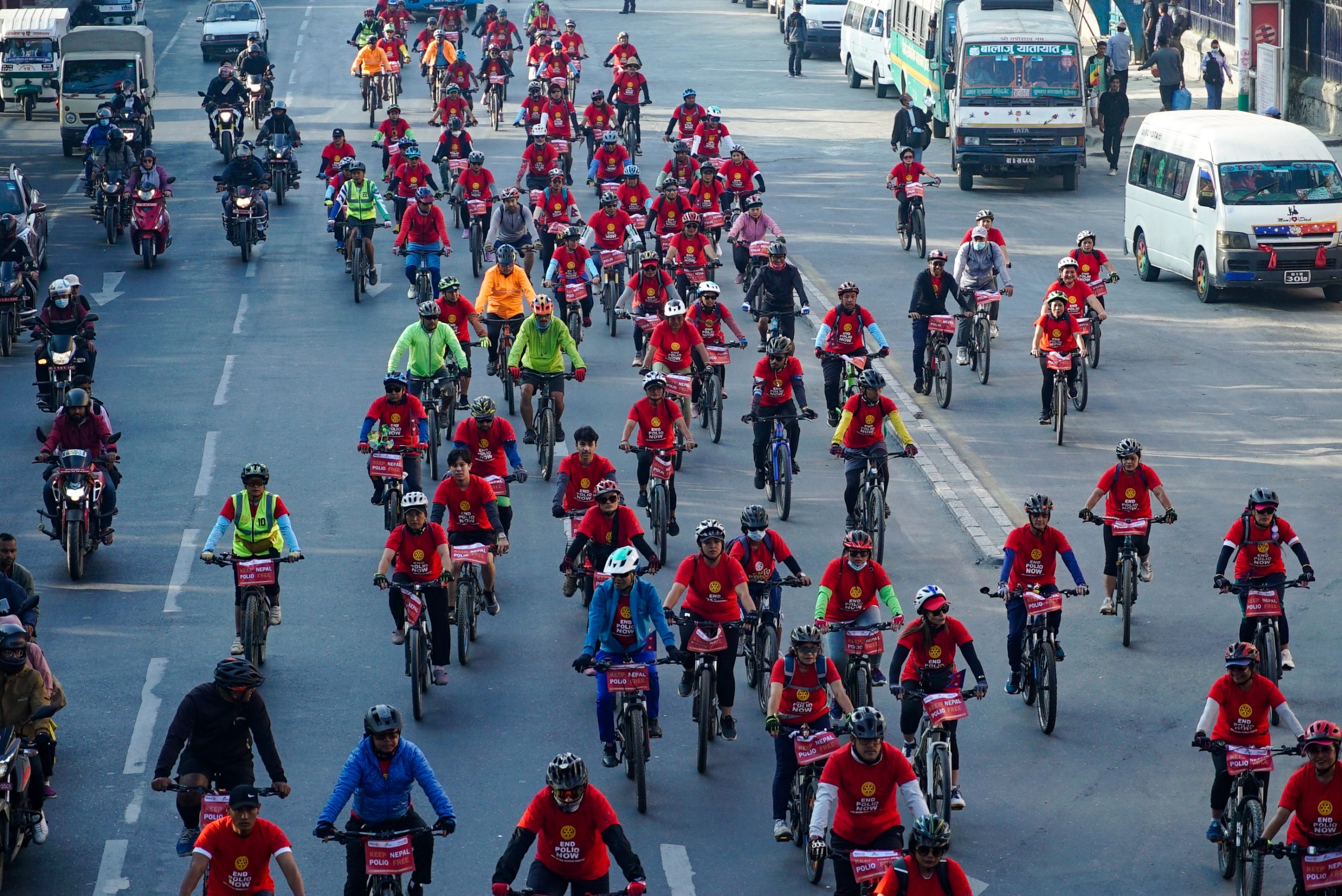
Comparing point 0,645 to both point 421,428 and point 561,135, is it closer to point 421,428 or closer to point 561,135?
point 421,428

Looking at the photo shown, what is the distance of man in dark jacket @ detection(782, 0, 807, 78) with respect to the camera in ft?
174

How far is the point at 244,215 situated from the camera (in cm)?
3206

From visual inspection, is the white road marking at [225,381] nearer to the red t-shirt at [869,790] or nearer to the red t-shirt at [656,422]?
the red t-shirt at [656,422]

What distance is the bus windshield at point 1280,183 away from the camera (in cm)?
2795

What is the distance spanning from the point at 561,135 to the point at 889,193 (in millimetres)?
6545

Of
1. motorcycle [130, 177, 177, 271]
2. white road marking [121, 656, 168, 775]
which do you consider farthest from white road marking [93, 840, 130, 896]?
motorcycle [130, 177, 177, 271]

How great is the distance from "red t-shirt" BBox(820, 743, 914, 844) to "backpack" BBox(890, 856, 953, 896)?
48.3 inches

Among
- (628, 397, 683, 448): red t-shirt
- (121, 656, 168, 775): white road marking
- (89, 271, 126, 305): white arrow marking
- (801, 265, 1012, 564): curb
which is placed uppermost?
(89, 271, 126, 305): white arrow marking

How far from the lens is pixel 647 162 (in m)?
40.8

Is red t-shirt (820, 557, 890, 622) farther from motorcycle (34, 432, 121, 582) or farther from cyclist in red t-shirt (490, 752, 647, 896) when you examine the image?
motorcycle (34, 432, 121, 582)

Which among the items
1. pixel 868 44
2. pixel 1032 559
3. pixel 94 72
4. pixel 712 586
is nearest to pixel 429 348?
pixel 712 586

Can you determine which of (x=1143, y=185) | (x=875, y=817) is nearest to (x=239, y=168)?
(x=1143, y=185)

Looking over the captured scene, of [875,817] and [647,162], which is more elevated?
[647,162]

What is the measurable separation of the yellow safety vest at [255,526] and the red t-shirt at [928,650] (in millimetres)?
5352
